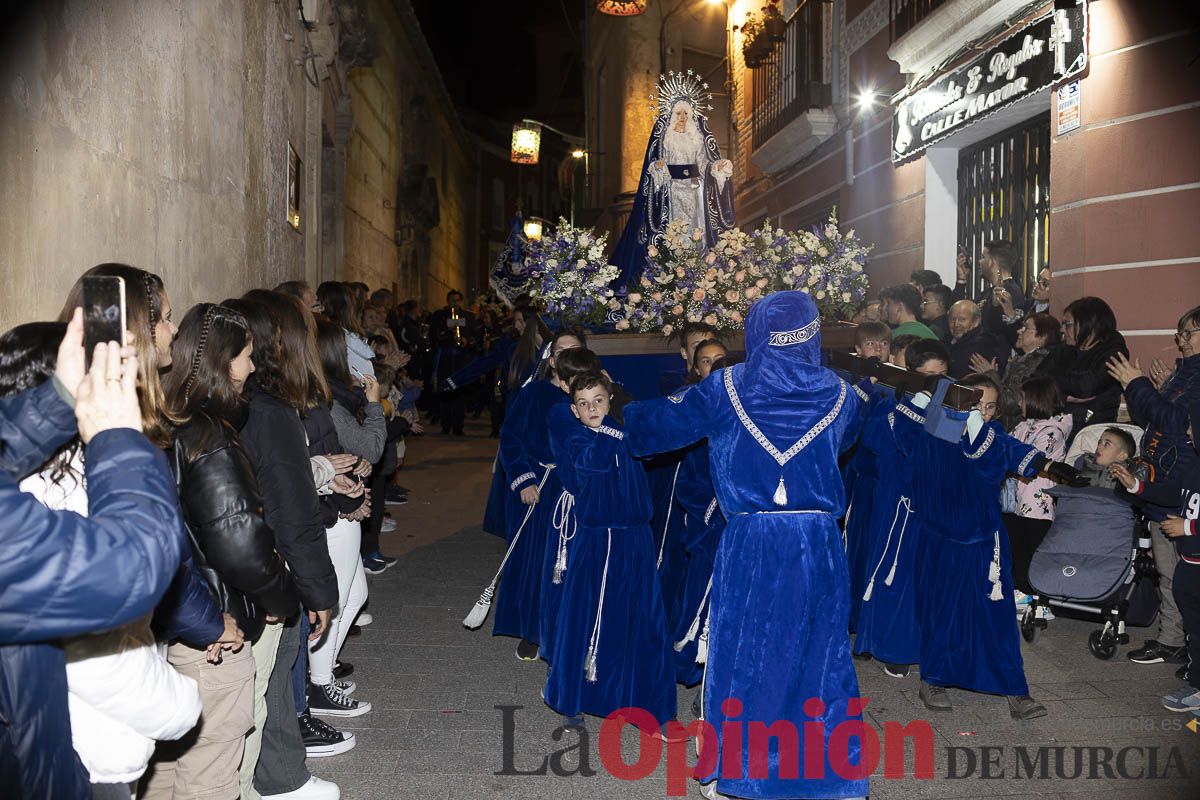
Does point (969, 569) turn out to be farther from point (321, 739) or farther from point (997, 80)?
point (997, 80)

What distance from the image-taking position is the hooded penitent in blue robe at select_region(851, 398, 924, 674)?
551 centimetres

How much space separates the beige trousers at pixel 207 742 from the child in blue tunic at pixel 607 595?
164 centimetres

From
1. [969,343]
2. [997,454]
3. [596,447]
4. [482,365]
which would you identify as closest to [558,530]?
[596,447]

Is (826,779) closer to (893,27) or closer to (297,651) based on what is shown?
(297,651)

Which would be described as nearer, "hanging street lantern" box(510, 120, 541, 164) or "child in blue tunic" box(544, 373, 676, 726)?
"child in blue tunic" box(544, 373, 676, 726)

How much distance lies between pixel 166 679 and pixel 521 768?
2221 mm

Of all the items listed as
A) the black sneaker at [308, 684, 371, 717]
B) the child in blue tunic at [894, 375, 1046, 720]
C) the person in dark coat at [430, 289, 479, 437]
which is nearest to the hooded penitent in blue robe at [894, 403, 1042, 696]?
the child in blue tunic at [894, 375, 1046, 720]

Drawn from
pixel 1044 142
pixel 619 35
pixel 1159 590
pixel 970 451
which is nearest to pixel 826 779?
pixel 970 451

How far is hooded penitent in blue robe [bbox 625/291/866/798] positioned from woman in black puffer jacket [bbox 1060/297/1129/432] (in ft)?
11.6

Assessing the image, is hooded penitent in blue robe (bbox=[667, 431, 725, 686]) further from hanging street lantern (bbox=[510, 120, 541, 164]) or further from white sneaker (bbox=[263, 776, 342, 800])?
hanging street lantern (bbox=[510, 120, 541, 164])

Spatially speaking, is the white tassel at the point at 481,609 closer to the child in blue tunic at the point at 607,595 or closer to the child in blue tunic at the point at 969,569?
the child in blue tunic at the point at 607,595

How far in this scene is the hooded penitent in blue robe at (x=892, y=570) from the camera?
5.51 m

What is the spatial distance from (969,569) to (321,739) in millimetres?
3089

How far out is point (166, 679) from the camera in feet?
8.04
